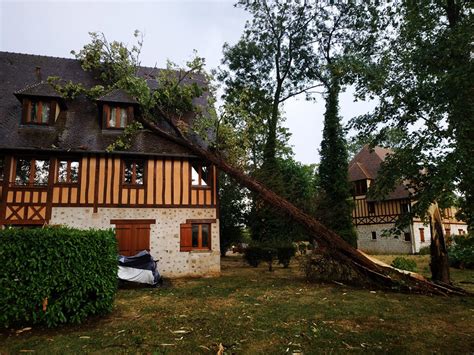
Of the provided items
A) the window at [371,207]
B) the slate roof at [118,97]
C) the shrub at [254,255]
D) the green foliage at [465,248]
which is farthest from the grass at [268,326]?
Result: the window at [371,207]

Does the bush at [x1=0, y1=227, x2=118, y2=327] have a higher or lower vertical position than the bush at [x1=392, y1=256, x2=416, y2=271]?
higher

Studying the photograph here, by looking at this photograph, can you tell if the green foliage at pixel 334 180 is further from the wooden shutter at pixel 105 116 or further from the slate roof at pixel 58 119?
the wooden shutter at pixel 105 116

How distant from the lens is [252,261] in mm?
16828

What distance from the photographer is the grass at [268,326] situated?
16.3 ft

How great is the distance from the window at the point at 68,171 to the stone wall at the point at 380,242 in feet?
66.7

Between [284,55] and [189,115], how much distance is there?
10.4 metres

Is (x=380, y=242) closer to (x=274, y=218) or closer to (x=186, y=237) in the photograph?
(x=274, y=218)

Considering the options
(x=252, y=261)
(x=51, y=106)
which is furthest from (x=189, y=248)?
(x=51, y=106)

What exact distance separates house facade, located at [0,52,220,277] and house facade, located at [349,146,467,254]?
560 inches

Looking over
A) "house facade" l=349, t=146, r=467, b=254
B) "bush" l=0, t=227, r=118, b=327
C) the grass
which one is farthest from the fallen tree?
"house facade" l=349, t=146, r=467, b=254

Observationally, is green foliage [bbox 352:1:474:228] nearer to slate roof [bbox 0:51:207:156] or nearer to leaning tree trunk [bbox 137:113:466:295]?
leaning tree trunk [bbox 137:113:466:295]

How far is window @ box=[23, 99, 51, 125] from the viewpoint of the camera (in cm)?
1288

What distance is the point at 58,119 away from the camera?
13594 mm

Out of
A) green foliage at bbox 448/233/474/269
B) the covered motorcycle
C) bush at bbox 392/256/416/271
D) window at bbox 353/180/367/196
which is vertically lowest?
bush at bbox 392/256/416/271
